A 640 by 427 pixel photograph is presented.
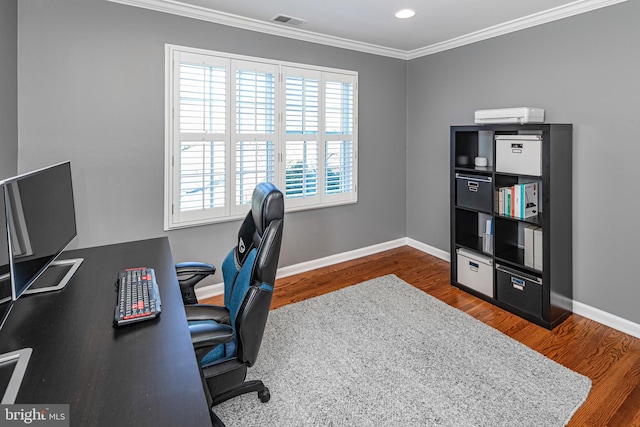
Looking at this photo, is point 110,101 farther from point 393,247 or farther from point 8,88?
point 393,247

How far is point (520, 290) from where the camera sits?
2.89 meters

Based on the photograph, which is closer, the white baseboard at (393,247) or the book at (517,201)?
the white baseboard at (393,247)

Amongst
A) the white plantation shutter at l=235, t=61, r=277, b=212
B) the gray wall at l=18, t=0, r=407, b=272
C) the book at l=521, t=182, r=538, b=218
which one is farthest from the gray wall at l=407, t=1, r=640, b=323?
the white plantation shutter at l=235, t=61, r=277, b=212

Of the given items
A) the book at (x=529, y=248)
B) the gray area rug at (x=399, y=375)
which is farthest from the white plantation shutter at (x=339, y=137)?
the book at (x=529, y=248)

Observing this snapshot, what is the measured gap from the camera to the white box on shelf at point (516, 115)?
2.85 metres

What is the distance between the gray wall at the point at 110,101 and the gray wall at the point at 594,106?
195cm

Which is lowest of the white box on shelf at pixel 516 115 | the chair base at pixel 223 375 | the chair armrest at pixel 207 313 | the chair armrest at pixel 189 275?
the chair base at pixel 223 375

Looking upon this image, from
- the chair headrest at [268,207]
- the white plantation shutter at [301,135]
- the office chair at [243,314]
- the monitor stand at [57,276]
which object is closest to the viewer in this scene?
the office chair at [243,314]

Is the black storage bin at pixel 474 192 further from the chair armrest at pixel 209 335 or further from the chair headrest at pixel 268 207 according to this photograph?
the chair armrest at pixel 209 335

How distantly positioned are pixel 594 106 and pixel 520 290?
5.04 ft

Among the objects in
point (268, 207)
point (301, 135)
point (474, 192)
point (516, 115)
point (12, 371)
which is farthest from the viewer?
point (301, 135)

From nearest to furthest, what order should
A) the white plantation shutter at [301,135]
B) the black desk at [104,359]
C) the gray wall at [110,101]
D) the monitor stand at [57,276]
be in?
the black desk at [104,359] < the monitor stand at [57,276] < the gray wall at [110,101] < the white plantation shutter at [301,135]

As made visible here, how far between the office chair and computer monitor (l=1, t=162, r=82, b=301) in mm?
647

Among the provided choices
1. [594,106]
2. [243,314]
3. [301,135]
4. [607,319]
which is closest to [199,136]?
[301,135]
